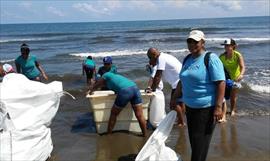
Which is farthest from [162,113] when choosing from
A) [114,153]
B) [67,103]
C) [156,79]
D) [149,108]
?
[67,103]

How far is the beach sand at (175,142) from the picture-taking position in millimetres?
5887

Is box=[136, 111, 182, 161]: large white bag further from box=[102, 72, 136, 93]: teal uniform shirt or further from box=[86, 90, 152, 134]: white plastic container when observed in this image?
box=[86, 90, 152, 134]: white plastic container

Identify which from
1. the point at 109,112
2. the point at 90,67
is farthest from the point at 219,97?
the point at 90,67

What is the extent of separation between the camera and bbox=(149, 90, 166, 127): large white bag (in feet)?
22.2

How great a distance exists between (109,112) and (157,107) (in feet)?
2.74

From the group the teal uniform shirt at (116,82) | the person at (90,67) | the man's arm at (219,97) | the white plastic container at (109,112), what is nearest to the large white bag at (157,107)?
the white plastic container at (109,112)

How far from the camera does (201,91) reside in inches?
161

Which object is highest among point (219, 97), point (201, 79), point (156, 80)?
point (201, 79)

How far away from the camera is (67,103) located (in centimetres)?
998

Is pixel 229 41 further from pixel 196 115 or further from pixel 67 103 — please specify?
pixel 67 103

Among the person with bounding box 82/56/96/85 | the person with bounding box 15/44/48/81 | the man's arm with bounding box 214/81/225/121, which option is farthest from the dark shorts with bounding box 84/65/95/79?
the man's arm with bounding box 214/81/225/121

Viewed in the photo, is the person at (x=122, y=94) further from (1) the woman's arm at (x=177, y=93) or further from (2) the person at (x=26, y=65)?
(2) the person at (x=26, y=65)

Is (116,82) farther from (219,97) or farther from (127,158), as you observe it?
(219,97)

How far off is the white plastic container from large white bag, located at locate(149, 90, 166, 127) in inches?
3.4
